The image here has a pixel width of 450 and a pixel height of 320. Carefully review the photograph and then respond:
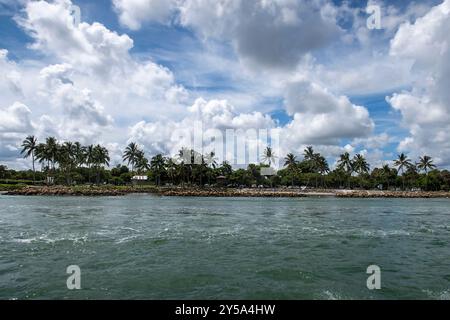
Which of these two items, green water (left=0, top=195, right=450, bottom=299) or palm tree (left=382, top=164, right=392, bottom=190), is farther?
palm tree (left=382, top=164, right=392, bottom=190)

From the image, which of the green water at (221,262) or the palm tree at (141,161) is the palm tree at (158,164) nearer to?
the palm tree at (141,161)

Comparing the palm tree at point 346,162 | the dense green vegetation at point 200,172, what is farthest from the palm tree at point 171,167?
the palm tree at point 346,162

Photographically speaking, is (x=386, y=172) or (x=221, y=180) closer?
(x=221, y=180)

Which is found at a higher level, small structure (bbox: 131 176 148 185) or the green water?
small structure (bbox: 131 176 148 185)

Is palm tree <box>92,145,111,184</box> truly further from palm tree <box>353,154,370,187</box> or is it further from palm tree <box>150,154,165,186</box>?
palm tree <box>353,154,370,187</box>

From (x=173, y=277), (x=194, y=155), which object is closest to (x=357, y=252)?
(x=173, y=277)

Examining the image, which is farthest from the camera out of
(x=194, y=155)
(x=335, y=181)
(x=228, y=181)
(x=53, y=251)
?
(x=335, y=181)

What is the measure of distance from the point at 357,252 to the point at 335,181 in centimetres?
14414

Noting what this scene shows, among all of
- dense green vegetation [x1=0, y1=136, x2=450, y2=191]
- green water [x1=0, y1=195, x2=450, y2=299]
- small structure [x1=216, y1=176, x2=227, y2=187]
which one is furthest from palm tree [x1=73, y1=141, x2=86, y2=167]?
green water [x1=0, y1=195, x2=450, y2=299]

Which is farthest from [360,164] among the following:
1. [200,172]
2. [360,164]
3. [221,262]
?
[221,262]

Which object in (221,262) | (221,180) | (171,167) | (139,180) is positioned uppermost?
(171,167)

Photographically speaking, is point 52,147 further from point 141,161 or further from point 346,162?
point 346,162
